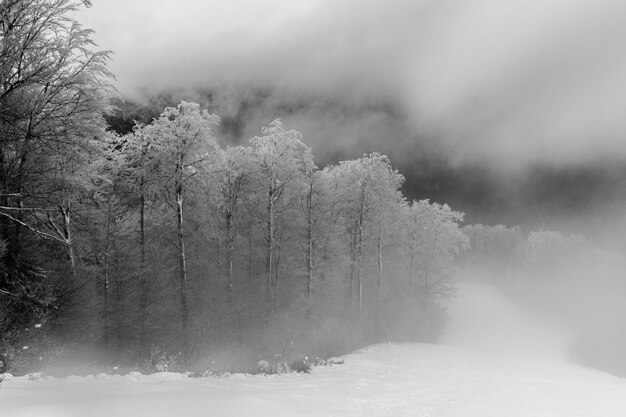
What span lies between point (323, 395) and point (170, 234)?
56.0ft

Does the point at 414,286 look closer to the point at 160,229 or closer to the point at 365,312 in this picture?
the point at 365,312

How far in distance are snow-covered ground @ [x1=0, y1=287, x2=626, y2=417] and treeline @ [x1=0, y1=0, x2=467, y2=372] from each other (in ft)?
8.57

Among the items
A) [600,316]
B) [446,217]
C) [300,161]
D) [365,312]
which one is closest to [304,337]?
[300,161]

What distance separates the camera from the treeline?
12.2 metres

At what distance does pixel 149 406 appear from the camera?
6.41m

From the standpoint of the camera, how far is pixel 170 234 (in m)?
24.1

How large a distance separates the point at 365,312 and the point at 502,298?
56.9 meters

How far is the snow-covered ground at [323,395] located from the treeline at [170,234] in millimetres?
2612

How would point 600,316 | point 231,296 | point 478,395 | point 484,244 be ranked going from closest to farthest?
point 478,395
point 231,296
point 600,316
point 484,244

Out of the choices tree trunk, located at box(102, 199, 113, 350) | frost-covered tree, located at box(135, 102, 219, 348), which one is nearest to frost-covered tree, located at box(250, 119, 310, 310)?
frost-covered tree, located at box(135, 102, 219, 348)

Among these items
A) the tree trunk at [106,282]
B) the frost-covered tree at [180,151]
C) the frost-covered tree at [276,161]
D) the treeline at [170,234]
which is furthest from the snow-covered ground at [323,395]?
the frost-covered tree at [276,161]

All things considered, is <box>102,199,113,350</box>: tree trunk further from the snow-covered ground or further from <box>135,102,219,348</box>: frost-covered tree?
the snow-covered ground

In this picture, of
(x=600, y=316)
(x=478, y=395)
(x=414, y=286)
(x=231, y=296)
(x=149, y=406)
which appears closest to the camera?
(x=149, y=406)

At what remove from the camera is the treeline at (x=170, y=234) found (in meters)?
12.2
